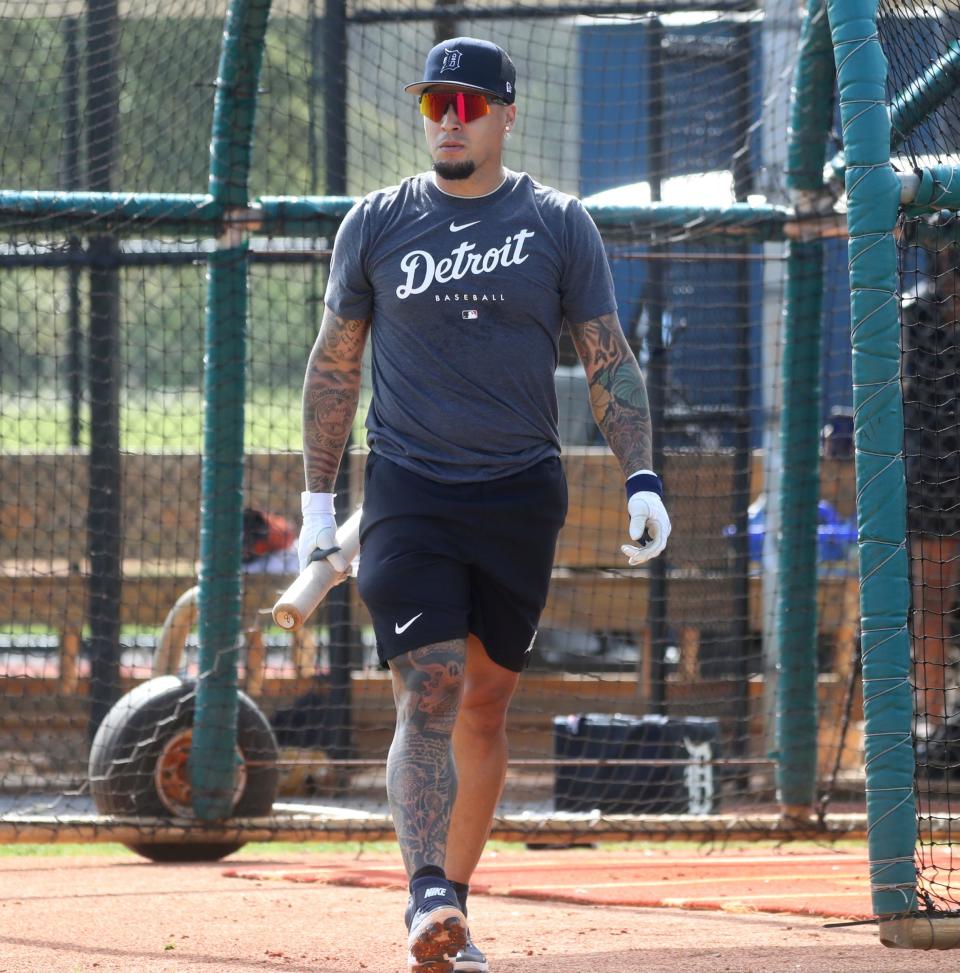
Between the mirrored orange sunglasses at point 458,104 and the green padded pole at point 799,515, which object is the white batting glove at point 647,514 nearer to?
the mirrored orange sunglasses at point 458,104

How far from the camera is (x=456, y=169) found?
3789mm

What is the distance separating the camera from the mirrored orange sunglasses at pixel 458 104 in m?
3.80

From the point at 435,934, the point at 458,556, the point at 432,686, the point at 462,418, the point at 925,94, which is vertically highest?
the point at 925,94

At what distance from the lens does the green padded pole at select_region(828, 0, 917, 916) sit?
149 inches

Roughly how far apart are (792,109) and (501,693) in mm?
3363

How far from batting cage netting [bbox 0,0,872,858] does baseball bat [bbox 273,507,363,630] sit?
6.65ft

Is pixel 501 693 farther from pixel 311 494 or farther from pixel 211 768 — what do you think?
pixel 211 768

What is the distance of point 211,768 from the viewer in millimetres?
6055

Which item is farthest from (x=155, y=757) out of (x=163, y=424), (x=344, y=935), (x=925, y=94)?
(x=163, y=424)

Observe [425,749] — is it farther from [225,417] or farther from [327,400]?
[225,417]

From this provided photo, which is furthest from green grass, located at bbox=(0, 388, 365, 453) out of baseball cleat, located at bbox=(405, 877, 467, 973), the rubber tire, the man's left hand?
baseball cleat, located at bbox=(405, 877, 467, 973)

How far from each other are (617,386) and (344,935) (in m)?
1.72

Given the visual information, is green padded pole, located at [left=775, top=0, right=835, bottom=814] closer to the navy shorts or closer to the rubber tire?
the rubber tire

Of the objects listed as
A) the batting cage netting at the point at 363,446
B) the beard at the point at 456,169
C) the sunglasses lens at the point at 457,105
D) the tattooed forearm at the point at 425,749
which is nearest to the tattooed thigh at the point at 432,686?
the tattooed forearm at the point at 425,749
